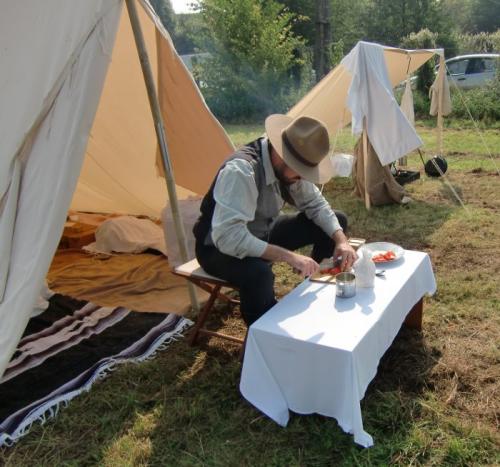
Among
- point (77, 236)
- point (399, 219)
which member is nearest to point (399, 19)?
point (399, 219)

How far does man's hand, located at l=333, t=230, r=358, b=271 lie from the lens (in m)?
2.24

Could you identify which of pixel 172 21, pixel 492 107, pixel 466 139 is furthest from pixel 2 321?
pixel 172 21

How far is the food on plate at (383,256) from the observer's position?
7.50 ft

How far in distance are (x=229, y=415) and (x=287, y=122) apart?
1.37 meters

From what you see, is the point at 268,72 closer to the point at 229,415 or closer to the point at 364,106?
the point at 364,106

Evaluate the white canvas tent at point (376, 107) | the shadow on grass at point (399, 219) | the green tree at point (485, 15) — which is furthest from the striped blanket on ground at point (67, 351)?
the green tree at point (485, 15)

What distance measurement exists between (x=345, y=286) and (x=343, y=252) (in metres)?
0.34

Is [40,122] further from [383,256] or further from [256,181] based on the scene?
[383,256]

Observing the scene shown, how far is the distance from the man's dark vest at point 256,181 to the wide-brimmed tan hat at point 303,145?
0.11 m

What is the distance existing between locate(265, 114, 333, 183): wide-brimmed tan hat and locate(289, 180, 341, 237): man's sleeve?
29 centimetres

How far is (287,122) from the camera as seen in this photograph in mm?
2316

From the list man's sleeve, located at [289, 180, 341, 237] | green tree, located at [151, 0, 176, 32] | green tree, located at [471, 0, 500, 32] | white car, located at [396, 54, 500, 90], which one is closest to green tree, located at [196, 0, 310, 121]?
white car, located at [396, 54, 500, 90]

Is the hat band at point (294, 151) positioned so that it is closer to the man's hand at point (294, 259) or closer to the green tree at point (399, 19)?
the man's hand at point (294, 259)

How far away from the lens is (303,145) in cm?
205
